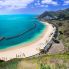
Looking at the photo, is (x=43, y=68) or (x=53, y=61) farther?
(x=53, y=61)

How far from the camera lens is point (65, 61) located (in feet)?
65.7

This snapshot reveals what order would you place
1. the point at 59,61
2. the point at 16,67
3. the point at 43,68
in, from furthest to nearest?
the point at 59,61 < the point at 16,67 < the point at 43,68

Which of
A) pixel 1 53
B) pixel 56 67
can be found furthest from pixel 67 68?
pixel 1 53

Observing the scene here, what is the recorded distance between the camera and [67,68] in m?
17.1

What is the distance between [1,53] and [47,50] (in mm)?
12893

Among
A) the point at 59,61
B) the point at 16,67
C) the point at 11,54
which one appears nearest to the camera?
the point at 16,67

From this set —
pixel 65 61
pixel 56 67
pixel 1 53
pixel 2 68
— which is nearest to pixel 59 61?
pixel 65 61

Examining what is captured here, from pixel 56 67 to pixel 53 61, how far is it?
2987 mm

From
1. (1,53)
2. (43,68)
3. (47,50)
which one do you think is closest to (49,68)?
(43,68)

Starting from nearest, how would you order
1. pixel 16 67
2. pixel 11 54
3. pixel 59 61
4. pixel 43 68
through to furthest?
pixel 43 68 → pixel 16 67 → pixel 59 61 → pixel 11 54

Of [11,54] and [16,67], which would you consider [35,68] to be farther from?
[11,54]

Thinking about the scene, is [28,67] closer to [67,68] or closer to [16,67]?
[16,67]

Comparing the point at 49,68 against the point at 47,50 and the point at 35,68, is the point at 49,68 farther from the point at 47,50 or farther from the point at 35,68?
the point at 47,50

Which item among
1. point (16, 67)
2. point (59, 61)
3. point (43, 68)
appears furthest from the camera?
point (59, 61)
